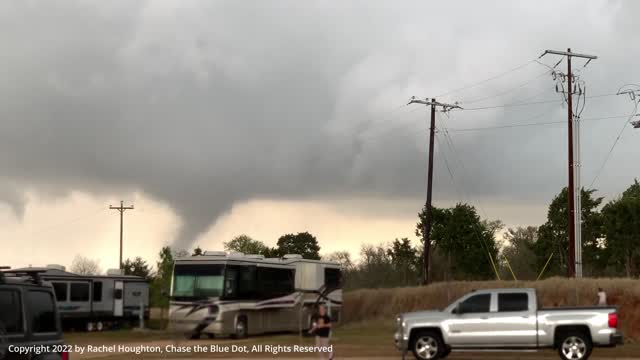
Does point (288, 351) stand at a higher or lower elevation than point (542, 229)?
lower

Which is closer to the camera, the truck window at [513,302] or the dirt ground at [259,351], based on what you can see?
the truck window at [513,302]

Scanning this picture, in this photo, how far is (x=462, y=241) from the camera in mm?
83062

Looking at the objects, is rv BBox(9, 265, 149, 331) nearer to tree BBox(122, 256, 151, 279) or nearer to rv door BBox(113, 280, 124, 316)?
rv door BBox(113, 280, 124, 316)

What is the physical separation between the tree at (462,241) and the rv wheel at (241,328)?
4636 cm

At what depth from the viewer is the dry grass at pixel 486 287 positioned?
41.6 metres

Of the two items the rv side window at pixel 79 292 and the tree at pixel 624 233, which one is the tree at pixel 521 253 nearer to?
the tree at pixel 624 233

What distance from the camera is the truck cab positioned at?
38.0ft

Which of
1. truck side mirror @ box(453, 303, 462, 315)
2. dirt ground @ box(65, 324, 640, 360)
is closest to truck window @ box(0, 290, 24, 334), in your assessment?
truck side mirror @ box(453, 303, 462, 315)

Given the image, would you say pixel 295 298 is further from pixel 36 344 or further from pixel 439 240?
pixel 439 240

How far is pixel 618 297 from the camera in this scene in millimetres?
42250

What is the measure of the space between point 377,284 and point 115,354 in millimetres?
56281

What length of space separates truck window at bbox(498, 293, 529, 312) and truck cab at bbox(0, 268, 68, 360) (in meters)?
14.0

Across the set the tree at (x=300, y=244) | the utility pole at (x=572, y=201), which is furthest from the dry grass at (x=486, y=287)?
the tree at (x=300, y=244)

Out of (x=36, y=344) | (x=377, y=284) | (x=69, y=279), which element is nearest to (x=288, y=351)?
(x=36, y=344)
